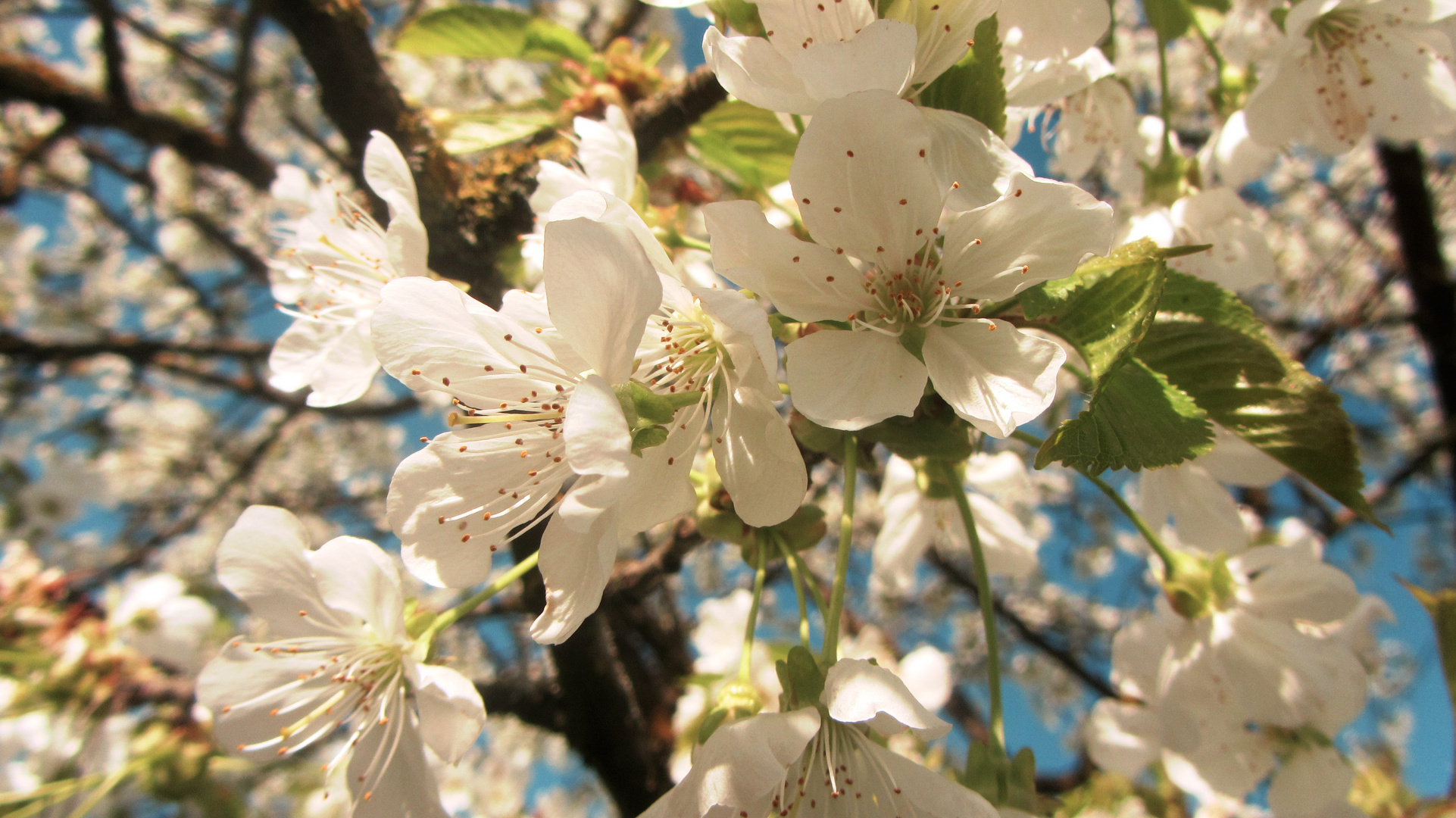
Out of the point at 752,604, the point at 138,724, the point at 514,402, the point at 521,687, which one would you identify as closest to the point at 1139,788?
the point at 521,687

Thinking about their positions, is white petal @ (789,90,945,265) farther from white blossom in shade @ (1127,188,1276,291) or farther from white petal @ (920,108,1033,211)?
white blossom in shade @ (1127,188,1276,291)

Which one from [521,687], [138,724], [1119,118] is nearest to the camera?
[1119,118]

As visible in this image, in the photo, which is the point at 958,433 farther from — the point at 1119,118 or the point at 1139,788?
the point at 1139,788

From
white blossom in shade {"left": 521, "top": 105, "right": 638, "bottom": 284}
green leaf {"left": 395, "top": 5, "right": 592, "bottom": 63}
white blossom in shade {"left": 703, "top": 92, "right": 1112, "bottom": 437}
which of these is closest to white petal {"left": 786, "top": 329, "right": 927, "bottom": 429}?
white blossom in shade {"left": 703, "top": 92, "right": 1112, "bottom": 437}

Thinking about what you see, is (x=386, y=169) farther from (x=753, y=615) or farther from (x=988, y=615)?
(x=988, y=615)

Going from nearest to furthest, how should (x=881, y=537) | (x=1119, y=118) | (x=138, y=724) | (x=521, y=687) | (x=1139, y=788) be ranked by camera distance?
(x=1119, y=118)
(x=881, y=537)
(x=521, y=687)
(x=138, y=724)
(x=1139, y=788)

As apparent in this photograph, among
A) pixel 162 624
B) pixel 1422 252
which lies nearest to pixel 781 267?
pixel 162 624

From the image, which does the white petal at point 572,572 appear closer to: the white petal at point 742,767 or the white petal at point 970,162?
the white petal at point 742,767
